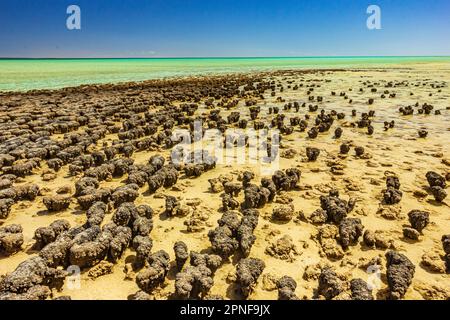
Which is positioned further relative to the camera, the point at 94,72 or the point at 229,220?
the point at 94,72

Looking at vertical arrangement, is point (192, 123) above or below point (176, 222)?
above

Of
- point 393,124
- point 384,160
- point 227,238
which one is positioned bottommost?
point 227,238

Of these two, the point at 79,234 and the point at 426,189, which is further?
the point at 426,189

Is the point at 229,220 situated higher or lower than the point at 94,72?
lower

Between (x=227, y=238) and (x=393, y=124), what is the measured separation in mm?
11160

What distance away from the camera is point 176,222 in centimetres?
652

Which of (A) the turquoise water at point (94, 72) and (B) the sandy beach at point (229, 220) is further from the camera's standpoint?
(A) the turquoise water at point (94, 72)

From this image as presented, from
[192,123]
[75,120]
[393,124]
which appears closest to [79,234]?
[192,123]

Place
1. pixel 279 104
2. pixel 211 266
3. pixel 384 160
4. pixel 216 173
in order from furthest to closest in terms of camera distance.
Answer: pixel 279 104, pixel 384 160, pixel 216 173, pixel 211 266

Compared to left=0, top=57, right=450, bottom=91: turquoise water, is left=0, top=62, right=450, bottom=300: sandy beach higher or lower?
lower

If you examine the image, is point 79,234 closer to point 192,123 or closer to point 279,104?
point 192,123

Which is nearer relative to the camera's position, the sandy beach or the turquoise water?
the sandy beach

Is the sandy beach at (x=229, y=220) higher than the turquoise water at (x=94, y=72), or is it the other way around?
the turquoise water at (x=94, y=72)
